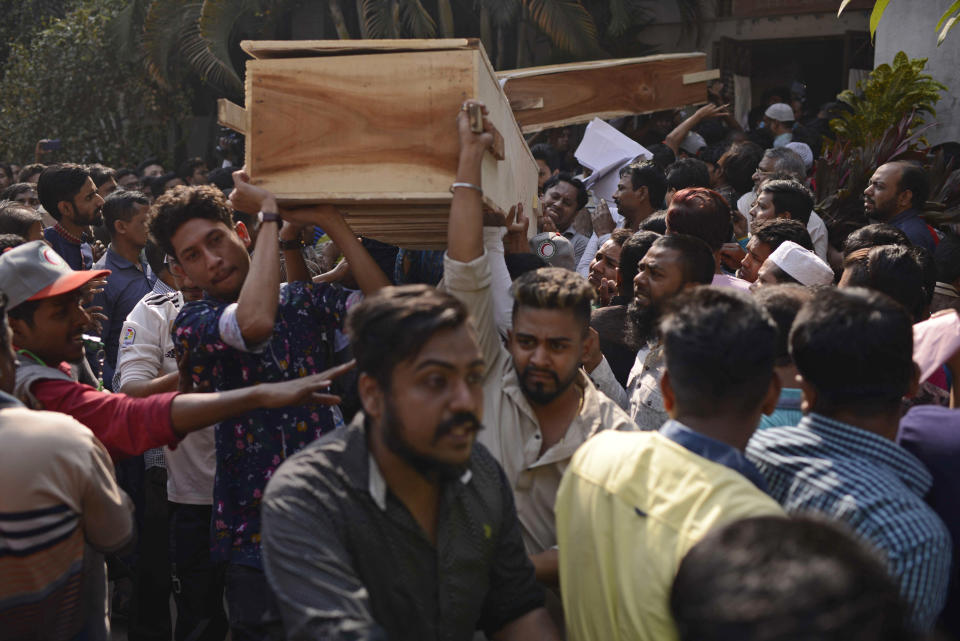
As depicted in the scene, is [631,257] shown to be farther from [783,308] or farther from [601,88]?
[601,88]

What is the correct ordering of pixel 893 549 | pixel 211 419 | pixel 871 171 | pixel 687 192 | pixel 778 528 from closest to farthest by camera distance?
pixel 778 528 → pixel 893 549 → pixel 211 419 → pixel 687 192 → pixel 871 171

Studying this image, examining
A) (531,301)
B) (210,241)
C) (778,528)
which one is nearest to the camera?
(778,528)

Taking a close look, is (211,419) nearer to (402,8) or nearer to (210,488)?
(210,488)

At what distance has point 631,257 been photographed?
150 inches

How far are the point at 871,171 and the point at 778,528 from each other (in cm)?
494

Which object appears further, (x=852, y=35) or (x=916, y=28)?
(x=852, y=35)

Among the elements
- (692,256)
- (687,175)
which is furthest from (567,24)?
(692,256)

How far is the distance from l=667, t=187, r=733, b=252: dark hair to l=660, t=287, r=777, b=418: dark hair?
1987 millimetres

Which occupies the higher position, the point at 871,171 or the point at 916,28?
the point at 916,28

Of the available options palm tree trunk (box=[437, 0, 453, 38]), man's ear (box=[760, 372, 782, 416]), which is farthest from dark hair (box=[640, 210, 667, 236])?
palm tree trunk (box=[437, 0, 453, 38])

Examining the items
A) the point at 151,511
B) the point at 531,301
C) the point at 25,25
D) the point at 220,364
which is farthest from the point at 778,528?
the point at 25,25

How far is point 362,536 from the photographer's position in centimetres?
178

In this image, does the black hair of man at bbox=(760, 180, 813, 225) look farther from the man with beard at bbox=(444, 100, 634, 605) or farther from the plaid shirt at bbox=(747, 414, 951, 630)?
the plaid shirt at bbox=(747, 414, 951, 630)

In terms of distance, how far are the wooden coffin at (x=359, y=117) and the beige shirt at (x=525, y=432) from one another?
27cm
